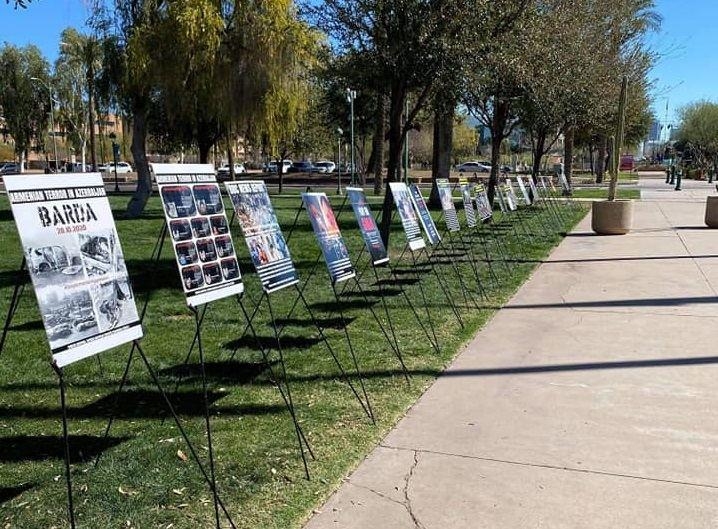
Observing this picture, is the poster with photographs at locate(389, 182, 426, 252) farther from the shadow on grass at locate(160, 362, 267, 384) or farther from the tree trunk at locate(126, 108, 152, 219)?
the tree trunk at locate(126, 108, 152, 219)

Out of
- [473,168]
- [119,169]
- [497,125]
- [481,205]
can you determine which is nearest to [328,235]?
[481,205]

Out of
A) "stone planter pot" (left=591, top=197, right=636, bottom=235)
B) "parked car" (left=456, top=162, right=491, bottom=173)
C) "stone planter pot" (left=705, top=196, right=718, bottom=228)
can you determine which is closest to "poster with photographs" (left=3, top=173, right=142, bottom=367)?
"stone planter pot" (left=591, top=197, right=636, bottom=235)

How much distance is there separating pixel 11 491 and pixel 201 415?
1329mm

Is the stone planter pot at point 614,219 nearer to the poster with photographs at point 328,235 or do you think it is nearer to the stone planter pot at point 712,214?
the stone planter pot at point 712,214

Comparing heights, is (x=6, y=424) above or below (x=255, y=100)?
below

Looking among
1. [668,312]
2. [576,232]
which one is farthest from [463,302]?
[576,232]

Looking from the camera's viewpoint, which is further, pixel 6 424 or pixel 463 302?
pixel 463 302

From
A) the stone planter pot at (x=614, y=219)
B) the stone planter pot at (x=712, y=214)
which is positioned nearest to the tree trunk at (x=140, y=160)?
the stone planter pot at (x=614, y=219)

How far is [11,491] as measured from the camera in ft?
11.5

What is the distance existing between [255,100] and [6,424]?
55.5ft

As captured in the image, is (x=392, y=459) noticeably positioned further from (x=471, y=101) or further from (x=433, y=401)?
(x=471, y=101)

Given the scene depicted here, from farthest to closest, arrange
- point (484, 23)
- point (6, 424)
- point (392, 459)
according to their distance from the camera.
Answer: point (484, 23), point (6, 424), point (392, 459)

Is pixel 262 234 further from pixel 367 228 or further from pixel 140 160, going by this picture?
pixel 140 160

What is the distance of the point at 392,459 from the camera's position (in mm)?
3955
